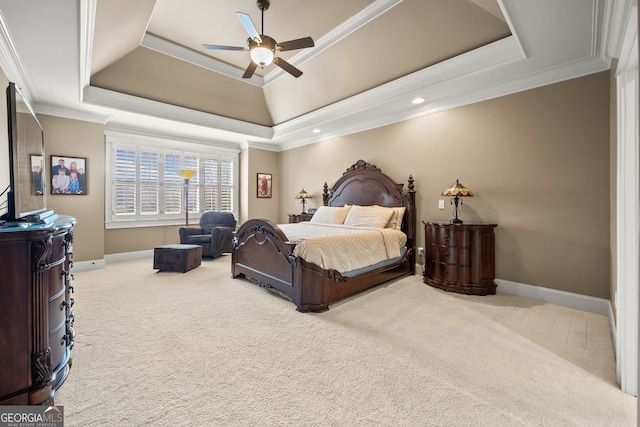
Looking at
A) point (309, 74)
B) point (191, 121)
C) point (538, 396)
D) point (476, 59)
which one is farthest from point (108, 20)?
point (538, 396)

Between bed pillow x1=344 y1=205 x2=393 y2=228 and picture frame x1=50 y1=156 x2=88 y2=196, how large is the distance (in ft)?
15.3

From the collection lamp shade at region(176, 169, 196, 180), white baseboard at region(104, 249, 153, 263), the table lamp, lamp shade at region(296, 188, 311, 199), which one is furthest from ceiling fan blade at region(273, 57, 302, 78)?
white baseboard at region(104, 249, 153, 263)

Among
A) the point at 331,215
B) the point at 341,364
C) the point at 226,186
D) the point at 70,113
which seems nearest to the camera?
the point at 341,364

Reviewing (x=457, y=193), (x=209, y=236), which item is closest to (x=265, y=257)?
(x=209, y=236)

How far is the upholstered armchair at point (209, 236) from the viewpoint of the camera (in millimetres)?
5574

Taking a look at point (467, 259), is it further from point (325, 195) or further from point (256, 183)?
point (256, 183)

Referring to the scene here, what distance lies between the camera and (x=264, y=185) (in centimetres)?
735

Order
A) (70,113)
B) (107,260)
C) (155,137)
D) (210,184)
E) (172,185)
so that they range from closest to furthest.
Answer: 1. (70,113)
2. (107,260)
3. (155,137)
4. (172,185)
5. (210,184)

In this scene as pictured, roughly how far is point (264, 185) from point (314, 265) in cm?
474

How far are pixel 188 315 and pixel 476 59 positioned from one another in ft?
14.4

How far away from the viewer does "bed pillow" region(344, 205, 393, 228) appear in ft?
14.5

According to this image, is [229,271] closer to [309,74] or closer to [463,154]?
[309,74]

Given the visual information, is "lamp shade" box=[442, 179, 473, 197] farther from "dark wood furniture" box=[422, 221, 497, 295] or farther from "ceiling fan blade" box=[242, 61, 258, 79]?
"ceiling fan blade" box=[242, 61, 258, 79]

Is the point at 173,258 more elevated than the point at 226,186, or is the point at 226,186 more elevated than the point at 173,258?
the point at 226,186
